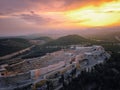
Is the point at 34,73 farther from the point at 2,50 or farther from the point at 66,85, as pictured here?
the point at 2,50

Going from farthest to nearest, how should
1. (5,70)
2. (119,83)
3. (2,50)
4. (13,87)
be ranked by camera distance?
(2,50)
(5,70)
(13,87)
(119,83)

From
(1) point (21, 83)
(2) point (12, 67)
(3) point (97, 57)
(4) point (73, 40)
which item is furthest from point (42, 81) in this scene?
(4) point (73, 40)

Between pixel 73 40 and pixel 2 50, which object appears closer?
pixel 2 50

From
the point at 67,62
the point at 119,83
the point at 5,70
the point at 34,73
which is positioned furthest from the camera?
the point at 67,62

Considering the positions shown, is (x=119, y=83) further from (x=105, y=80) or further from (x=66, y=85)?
(x=66, y=85)

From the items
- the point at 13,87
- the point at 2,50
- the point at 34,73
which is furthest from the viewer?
the point at 2,50

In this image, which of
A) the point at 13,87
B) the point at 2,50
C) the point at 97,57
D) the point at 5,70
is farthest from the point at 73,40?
the point at 13,87

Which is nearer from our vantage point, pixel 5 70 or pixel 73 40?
pixel 5 70

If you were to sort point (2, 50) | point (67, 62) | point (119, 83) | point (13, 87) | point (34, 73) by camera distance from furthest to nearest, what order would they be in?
point (2, 50)
point (67, 62)
point (34, 73)
point (13, 87)
point (119, 83)
